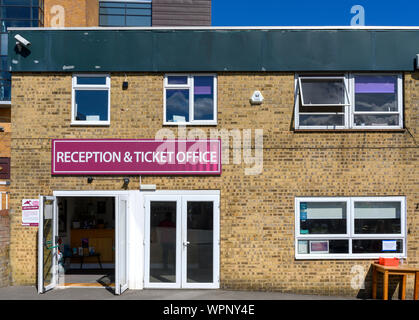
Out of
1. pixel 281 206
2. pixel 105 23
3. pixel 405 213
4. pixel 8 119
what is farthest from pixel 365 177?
pixel 105 23

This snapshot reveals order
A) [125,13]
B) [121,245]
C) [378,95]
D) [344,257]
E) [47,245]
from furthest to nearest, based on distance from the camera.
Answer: [125,13]
[378,95]
[344,257]
[47,245]
[121,245]

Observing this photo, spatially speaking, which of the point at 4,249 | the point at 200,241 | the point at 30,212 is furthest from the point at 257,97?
the point at 4,249

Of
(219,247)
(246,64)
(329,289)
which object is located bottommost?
(329,289)

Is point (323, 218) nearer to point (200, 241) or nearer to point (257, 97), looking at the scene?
point (200, 241)

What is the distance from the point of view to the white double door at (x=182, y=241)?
9.18 meters

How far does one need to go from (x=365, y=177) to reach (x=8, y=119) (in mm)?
27248

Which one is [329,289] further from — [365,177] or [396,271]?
[365,177]

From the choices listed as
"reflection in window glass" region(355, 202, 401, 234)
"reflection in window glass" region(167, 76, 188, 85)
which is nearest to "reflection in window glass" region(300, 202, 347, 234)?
"reflection in window glass" region(355, 202, 401, 234)

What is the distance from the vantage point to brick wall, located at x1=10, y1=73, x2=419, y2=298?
916 cm

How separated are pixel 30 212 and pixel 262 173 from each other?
5242 millimetres

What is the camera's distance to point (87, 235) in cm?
1195

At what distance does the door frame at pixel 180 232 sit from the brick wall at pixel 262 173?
14 centimetres

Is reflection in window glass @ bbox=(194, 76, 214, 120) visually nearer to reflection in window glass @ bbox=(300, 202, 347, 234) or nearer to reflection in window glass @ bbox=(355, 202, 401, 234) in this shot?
reflection in window glass @ bbox=(300, 202, 347, 234)

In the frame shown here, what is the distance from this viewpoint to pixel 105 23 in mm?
34781
